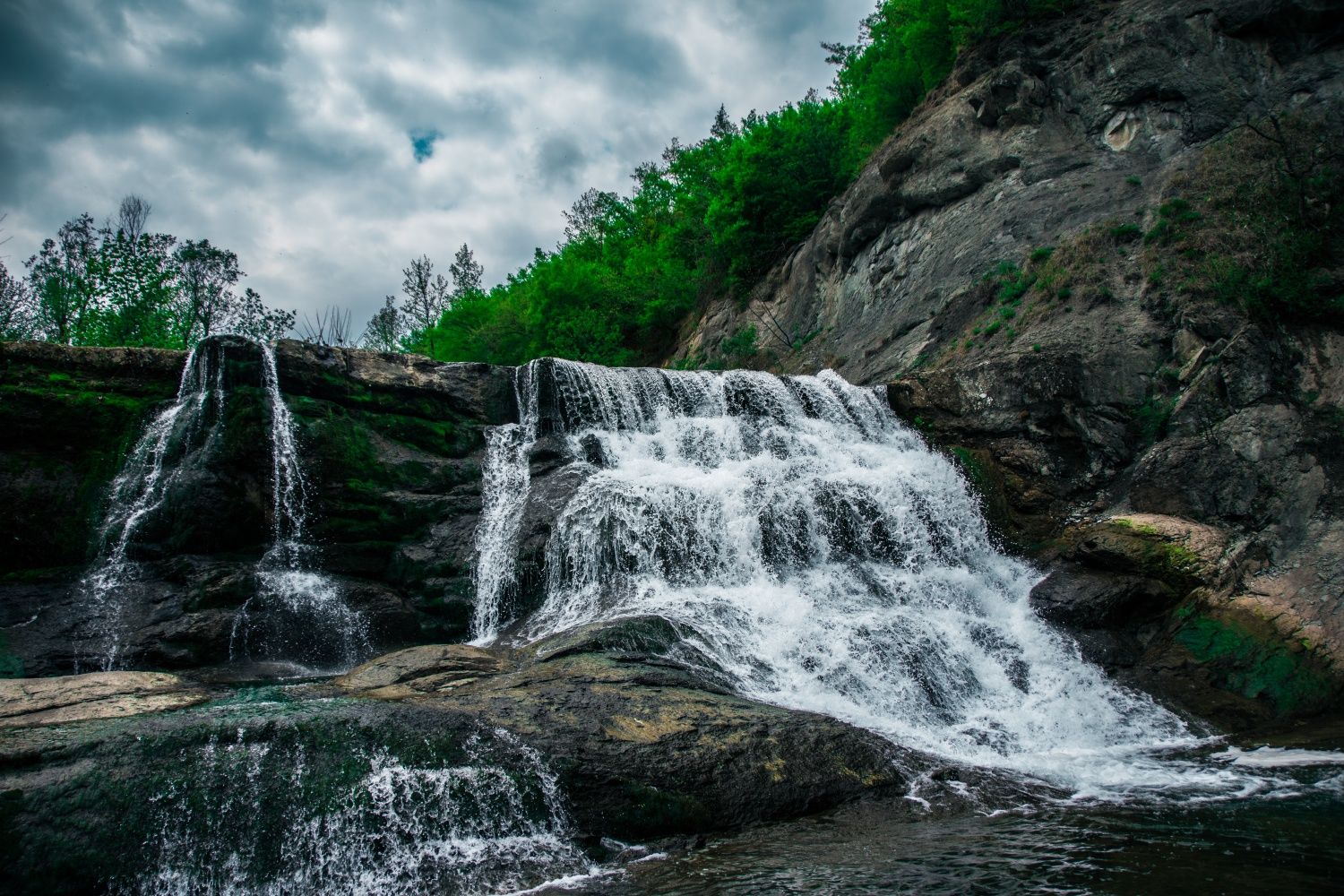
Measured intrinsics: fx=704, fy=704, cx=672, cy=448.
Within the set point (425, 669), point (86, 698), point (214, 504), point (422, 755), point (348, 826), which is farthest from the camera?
point (214, 504)

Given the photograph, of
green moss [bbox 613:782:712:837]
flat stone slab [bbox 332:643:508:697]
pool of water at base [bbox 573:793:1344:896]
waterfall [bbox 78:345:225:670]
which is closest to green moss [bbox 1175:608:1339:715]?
pool of water at base [bbox 573:793:1344:896]

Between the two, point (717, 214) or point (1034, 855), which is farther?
point (717, 214)

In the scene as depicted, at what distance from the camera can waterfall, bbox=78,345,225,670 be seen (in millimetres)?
9367

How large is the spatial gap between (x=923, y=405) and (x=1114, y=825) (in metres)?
9.66

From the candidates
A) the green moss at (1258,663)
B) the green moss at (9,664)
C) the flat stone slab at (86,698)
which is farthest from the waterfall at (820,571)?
the green moss at (9,664)

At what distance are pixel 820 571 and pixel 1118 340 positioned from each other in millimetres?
7423

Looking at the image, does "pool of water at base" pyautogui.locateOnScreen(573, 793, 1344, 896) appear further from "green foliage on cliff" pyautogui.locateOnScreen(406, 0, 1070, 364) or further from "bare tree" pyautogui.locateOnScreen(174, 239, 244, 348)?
"bare tree" pyautogui.locateOnScreen(174, 239, 244, 348)

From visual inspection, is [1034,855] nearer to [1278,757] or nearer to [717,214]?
[1278,757]

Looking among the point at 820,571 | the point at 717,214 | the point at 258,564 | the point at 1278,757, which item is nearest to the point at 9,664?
the point at 258,564

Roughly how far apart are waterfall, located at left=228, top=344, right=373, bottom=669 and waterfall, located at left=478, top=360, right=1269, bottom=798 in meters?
1.96

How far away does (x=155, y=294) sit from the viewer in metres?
25.0

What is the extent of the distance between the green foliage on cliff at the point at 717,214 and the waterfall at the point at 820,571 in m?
13.0

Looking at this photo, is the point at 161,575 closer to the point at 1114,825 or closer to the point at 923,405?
the point at 1114,825

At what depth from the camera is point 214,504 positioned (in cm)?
1016
